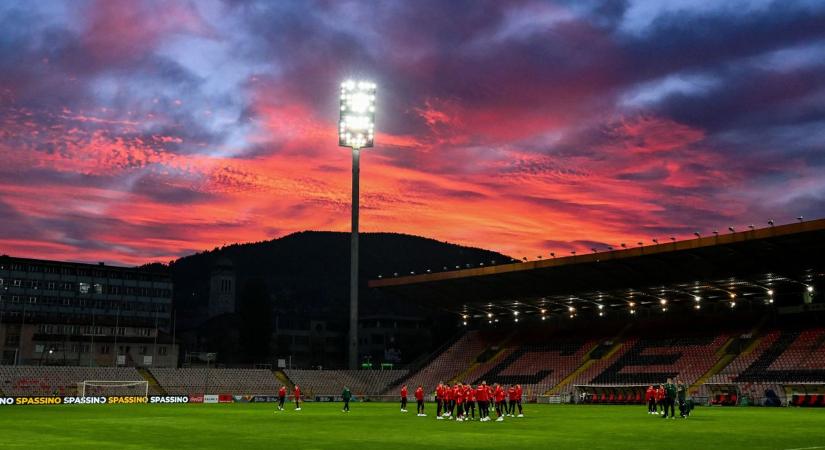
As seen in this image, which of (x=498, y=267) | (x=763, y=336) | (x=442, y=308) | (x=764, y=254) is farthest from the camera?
(x=442, y=308)

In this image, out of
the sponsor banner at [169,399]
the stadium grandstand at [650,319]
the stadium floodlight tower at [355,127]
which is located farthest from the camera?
the stadium floodlight tower at [355,127]

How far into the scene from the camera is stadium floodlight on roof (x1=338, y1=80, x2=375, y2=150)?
81.9 meters

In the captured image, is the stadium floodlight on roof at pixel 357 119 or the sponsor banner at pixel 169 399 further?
the stadium floodlight on roof at pixel 357 119

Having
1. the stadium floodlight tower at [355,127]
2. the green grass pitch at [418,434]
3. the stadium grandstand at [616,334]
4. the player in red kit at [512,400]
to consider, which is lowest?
the green grass pitch at [418,434]

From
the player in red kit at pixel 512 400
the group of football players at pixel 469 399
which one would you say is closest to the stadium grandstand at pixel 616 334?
the player in red kit at pixel 512 400

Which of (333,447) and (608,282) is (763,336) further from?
(333,447)

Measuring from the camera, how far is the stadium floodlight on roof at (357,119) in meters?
81.9

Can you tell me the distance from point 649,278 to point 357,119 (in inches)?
1271

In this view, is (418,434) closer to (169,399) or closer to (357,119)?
(169,399)

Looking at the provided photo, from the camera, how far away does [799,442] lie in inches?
950

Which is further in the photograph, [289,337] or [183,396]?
[289,337]

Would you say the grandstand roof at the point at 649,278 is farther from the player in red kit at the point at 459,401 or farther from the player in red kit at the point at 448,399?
the player in red kit at the point at 459,401

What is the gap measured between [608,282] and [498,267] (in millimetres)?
10024

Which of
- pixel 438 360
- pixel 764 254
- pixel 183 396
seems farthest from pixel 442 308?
pixel 764 254
